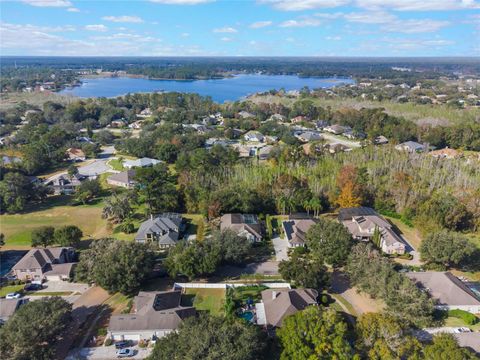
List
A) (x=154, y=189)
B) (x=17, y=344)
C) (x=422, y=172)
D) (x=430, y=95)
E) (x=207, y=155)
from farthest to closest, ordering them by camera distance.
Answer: (x=430, y=95)
(x=207, y=155)
(x=422, y=172)
(x=154, y=189)
(x=17, y=344)

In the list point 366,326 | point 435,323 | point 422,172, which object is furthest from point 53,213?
point 422,172

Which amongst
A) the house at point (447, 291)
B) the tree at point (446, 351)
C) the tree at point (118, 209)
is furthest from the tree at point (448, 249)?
the tree at point (118, 209)

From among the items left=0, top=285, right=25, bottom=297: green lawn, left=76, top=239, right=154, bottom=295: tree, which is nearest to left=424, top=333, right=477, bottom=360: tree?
left=76, top=239, right=154, bottom=295: tree

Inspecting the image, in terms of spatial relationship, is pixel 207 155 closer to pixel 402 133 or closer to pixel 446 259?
pixel 446 259

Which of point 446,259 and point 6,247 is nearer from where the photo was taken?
point 446,259

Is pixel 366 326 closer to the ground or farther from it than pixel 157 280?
farther from it

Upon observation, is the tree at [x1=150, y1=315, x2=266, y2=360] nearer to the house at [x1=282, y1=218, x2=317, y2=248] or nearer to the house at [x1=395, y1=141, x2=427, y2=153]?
the house at [x1=282, y1=218, x2=317, y2=248]
